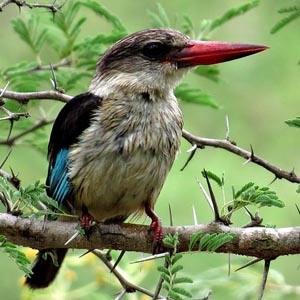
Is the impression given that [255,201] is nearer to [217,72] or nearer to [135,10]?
[217,72]

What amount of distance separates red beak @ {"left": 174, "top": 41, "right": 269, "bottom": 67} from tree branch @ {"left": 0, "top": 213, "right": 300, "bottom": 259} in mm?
943

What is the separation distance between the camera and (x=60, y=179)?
14.9 ft

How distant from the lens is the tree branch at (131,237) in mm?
3596

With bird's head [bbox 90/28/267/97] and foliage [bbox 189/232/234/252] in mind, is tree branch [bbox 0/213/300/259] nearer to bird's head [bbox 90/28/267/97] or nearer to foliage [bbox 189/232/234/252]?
foliage [bbox 189/232/234/252]

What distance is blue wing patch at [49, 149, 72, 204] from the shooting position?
177 inches

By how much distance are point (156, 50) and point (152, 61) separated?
0.18ft

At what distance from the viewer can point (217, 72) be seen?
5066mm

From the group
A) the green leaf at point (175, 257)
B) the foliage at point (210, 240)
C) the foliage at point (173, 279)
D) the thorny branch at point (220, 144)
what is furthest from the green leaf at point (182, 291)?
the thorny branch at point (220, 144)

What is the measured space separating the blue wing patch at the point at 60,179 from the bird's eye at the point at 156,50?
610 mm

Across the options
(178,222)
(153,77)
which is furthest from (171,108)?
(178,222)

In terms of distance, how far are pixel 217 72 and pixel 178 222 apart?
Answer: 269 cm

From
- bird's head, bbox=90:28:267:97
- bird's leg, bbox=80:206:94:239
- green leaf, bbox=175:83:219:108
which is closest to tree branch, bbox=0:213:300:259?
bird's leg, bbox=80:206:94:239

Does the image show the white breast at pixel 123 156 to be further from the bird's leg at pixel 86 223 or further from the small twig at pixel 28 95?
the small twig at pixel 28 95

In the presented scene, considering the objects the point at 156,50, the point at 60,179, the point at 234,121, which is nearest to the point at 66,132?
the point at 60,179
